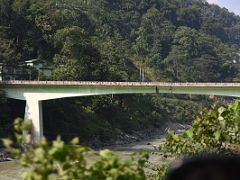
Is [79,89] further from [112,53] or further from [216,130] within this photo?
[216,130]

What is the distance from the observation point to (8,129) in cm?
3416

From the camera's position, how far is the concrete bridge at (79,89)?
109 feet

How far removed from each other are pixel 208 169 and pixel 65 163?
573 mm

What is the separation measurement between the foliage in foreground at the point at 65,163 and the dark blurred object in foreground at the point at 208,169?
406mm

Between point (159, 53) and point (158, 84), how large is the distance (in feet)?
173

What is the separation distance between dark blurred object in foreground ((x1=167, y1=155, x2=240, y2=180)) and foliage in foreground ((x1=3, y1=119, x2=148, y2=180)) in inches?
16.0

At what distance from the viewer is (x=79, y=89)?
115ft

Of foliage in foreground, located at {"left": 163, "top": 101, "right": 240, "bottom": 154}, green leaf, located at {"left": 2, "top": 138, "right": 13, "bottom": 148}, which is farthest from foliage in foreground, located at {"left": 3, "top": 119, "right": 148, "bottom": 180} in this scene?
foliage in foreground, located at {"left": 163, "top": 101, "right": 240, "bottom": 154}

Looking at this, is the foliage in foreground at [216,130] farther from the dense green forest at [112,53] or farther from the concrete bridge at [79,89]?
the concrete bridge at [79,89]

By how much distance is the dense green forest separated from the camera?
42781mm

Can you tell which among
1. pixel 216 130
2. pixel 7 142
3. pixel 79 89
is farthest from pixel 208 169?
pixel 79 89

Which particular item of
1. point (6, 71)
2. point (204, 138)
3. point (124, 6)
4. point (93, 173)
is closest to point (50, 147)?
point (93, 173)

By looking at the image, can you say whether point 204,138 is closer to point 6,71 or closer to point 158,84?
point 158,84

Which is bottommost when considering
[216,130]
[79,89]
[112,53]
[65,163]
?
[79,89]
